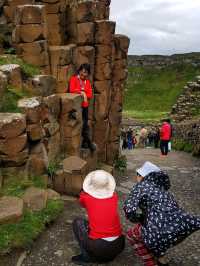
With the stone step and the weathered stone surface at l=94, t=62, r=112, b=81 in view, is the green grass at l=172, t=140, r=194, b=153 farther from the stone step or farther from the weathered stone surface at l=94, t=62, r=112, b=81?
the stone step

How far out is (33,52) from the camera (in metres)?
18.4

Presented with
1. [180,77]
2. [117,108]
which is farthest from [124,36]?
[180,77]

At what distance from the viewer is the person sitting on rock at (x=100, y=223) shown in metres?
9.82

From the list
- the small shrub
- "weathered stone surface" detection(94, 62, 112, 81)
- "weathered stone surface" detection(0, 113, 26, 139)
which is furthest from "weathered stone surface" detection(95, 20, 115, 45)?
"weathered stone surface" detection(0, 113, 26, 139)

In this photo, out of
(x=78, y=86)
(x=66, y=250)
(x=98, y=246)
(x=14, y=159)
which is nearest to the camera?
(x=98, y=246)

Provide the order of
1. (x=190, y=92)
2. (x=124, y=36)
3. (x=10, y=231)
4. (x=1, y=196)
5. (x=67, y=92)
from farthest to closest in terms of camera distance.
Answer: (x=190, y=92) < (x=124, y=36) < (x=67, y=92) < (x=1, y=196) < (x=10, y=231)

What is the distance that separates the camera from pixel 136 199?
30.6ft

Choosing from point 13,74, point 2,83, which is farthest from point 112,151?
point 2,83

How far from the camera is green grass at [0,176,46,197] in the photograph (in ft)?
42.6

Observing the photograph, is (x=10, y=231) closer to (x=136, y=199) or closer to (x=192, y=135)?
(x=136, y=199)

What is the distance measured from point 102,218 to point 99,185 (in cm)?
72

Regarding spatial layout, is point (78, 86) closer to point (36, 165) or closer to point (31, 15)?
point (31, 15)

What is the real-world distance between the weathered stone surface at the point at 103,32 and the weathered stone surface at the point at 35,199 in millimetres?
10478

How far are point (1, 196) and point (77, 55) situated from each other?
9654 mm
